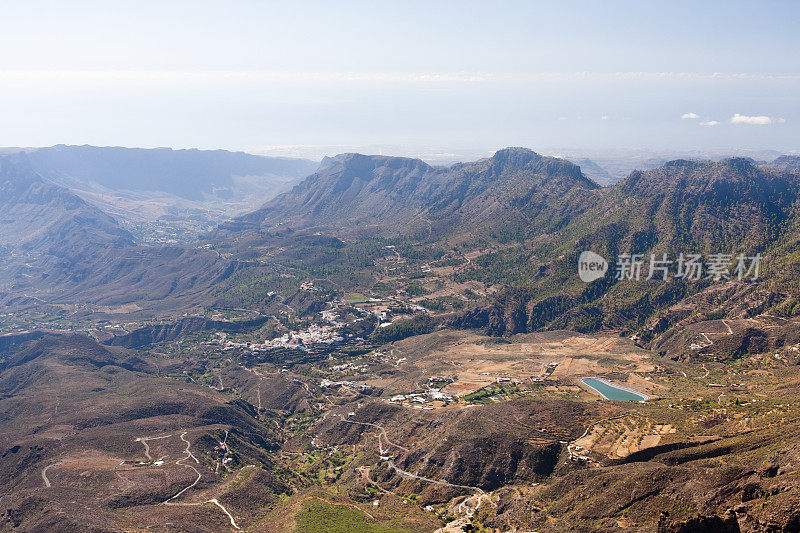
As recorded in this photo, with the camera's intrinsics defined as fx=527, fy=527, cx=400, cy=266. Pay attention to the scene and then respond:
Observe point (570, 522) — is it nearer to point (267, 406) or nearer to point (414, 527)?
point (414, 527)

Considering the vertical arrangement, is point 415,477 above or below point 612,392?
below

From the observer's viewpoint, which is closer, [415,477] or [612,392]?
[415,477]

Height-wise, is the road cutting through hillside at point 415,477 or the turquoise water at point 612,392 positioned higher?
the turquoise water at point 612,392

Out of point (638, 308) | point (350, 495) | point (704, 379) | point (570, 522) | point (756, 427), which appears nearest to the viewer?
point (570, 522)

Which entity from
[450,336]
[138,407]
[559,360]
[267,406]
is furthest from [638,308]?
[138,407]

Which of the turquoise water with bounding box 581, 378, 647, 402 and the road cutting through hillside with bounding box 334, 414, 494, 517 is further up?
the turquoise water with bounding box 581, 378, 647, 402

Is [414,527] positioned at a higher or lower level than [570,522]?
lower

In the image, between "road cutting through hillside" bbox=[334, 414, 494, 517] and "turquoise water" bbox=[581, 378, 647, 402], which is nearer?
"road cutting through hillside" bbox=[334, 414, 494, 517]

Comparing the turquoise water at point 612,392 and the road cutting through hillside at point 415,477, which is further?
the turquoise water at point 612,392
